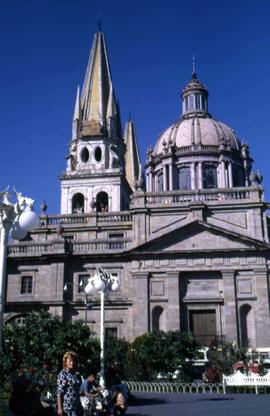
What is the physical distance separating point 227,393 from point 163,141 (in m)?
32.3

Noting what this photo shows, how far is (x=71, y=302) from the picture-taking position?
35.8m

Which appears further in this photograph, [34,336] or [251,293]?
[251,293]

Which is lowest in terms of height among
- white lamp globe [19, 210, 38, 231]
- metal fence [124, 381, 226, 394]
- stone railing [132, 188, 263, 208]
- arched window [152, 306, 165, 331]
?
metal fence [124, 381, 226, 394]

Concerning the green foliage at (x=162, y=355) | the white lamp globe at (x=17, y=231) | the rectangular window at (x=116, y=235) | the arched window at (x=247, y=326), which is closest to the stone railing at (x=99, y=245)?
the rectangular window at (x=116, y=235)

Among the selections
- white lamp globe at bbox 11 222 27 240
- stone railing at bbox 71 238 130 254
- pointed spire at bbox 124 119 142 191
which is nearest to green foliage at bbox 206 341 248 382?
stone railing at bbox 71 238 130 254

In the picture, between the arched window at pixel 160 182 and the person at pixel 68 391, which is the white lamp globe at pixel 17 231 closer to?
the person at pixel 68 391

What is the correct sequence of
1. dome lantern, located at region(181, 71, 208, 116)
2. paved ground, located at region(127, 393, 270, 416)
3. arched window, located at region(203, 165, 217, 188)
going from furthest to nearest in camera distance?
dome lantern, located at region(181, 71, 208, 116) → arched window, located at region(203, 165, 217, 188) → paved ground, located at region(127, 393, 270, 416)

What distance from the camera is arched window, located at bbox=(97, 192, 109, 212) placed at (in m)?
51.7

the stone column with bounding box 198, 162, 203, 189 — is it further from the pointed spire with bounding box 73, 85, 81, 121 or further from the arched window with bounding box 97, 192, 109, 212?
the pointed spire with bounding box 73, 85, 81, 121

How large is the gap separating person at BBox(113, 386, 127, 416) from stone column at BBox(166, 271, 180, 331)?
22016 millimetres

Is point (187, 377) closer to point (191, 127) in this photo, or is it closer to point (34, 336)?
point (34, 336)

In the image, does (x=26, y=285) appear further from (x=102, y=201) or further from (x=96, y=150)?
(x=96, y=150)

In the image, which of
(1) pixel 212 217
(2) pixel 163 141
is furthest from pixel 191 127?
(1) pixel 212 217

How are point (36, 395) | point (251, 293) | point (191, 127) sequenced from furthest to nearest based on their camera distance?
point (191, 127) < point (251, 293) < point (36, 395)
